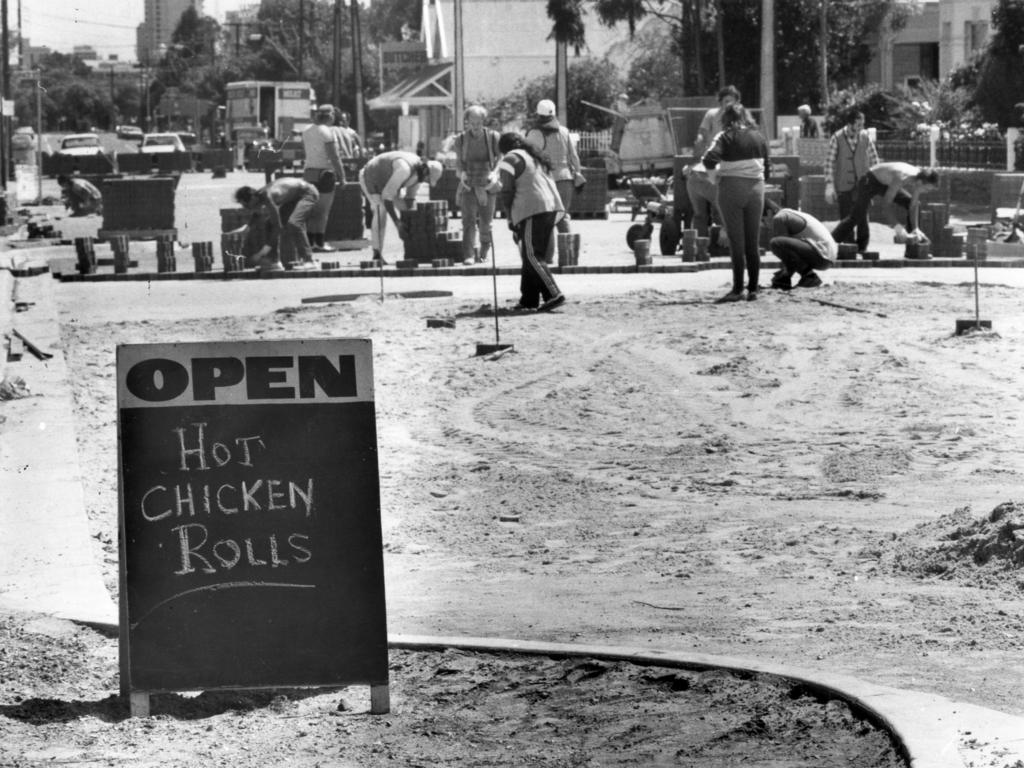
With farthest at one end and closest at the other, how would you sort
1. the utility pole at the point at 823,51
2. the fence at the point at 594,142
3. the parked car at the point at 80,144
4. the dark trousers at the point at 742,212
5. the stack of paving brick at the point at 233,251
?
the parked car at the point at 80,144 → the fence at the point at 594,142 → the utility pole at the point at 823,51 → the stack of paving brick at the point at 233,251 → the dark trousers at the point at 742,212

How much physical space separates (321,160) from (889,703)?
18.7 metres

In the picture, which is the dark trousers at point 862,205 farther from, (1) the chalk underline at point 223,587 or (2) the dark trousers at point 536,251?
(1) the chalk underline at point 223,587

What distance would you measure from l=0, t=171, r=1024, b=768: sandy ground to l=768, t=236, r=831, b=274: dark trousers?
0.36 metres

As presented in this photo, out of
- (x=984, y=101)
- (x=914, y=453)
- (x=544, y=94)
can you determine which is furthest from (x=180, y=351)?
(x=544, y=94)

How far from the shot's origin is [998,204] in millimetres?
25188

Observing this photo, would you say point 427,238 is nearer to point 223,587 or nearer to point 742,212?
point 742,212

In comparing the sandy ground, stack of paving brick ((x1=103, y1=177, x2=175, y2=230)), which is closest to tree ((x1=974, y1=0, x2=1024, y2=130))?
stack of paving brick ((x1=103, y1=177, x2=175, y2=230))

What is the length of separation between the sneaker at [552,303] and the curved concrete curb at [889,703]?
31.9 feet

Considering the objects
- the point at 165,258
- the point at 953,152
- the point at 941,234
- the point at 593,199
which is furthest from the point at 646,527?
the point at 953,152

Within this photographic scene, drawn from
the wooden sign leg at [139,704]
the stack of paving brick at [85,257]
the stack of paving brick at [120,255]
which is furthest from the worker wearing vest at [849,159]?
the wooden sign leg at [139,704]

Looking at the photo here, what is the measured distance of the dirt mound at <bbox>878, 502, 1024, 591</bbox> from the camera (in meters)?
7.05

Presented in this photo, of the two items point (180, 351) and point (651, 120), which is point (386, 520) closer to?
point (180, 351)

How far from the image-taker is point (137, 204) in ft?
92.0

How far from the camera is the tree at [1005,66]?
129 feet
